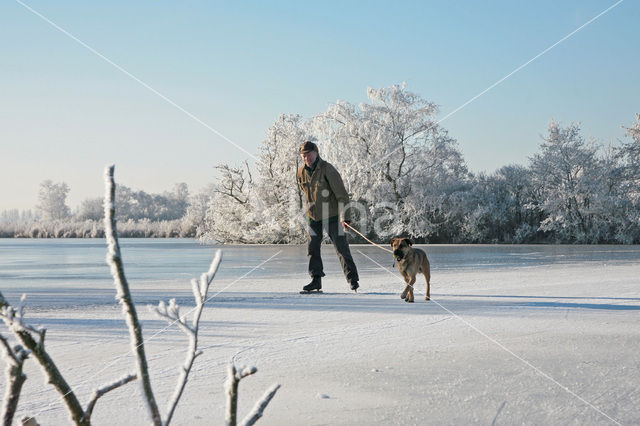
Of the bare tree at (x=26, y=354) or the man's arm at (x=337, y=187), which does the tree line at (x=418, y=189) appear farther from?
the bare tree at (x=26, y=354)

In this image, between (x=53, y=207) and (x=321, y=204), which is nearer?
(x=321, y=204)

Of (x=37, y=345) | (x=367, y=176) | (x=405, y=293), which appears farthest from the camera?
(x=367, y=176)

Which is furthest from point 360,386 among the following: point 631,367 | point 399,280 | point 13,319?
point 399,280

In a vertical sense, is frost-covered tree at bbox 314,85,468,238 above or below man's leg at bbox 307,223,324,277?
above

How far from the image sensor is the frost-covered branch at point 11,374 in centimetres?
92

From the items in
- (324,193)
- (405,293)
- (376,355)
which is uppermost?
(324,193)

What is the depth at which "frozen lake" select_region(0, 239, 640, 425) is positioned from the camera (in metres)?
2.55

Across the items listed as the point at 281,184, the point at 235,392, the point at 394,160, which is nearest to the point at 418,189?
the point at 394,160

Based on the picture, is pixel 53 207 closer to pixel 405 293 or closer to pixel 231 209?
pixel 231 209

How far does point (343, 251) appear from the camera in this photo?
25.4ft

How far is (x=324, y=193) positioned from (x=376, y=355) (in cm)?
425

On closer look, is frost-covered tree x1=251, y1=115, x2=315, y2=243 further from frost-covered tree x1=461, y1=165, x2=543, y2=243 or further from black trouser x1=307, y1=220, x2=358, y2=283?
black trouser x1=307, y1=220, x2=358, y2=283

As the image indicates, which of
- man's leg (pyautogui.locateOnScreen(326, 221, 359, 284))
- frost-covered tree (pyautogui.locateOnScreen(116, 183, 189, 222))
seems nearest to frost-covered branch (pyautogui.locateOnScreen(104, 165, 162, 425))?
man's leg (pyautogui.locateOnScreen(326, 221, 359, 284))

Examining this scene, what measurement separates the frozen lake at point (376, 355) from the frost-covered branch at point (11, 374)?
1.51 m
